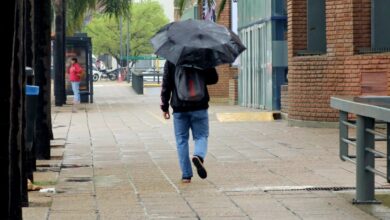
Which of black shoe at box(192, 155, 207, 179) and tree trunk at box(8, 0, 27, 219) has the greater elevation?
tree trunk at box(8, 0, 27, 219)

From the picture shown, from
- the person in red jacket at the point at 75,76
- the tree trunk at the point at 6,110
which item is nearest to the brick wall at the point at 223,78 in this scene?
the person in red jacket at the point at 75,76

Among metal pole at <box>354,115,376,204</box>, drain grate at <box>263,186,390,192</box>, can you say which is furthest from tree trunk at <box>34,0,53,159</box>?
metal pole at <box>354,115,376,204</box>

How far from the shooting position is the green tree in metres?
106

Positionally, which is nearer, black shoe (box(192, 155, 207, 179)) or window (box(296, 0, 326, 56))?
black shoe (box(192, 155, 207, 179))

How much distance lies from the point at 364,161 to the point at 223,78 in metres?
30.8

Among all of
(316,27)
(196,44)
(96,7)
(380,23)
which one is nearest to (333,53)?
(380,23)

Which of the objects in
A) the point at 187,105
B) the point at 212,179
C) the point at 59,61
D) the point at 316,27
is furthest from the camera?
the point at 59,61

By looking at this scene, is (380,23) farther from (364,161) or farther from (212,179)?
(364,161)

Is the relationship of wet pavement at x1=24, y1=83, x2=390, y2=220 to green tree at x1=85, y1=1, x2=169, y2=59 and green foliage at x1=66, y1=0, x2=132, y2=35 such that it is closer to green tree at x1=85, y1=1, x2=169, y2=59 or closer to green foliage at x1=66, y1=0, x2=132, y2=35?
green foliage at x1=66, y1=0, x2=132, y2=35

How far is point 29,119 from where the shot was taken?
43.1ft

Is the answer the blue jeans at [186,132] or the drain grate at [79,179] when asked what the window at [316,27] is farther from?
the blue jeans at [186,132]

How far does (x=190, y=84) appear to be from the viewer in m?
12.2

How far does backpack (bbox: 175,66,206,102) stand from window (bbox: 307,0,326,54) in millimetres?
10894

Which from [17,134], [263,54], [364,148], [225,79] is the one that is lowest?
[225,79]
